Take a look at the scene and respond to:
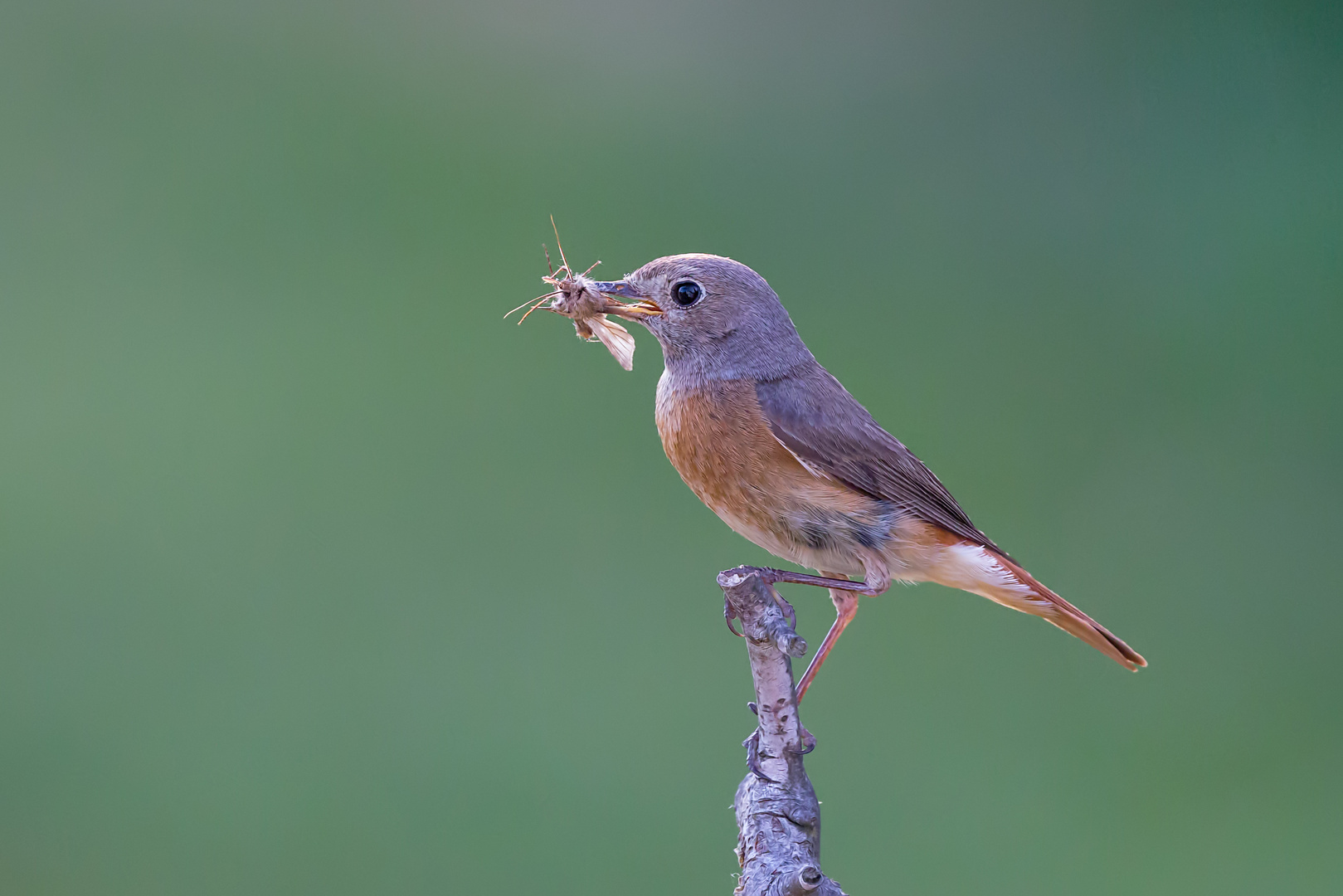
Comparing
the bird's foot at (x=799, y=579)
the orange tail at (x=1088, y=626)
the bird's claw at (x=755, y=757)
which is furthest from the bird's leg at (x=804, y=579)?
the orange tail at (x=1088, y=626)

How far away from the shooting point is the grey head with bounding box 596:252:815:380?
2615 mm

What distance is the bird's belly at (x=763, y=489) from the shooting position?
2422 millimetres

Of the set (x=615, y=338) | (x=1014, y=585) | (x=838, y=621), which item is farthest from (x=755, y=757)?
(x=615, y=338)

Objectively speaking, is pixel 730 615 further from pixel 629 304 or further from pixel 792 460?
pixel 629 304

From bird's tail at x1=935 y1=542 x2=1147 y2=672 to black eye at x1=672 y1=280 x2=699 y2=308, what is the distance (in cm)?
81

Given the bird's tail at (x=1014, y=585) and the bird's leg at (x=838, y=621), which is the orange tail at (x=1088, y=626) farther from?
the bird's leg at (x=838, y=621)

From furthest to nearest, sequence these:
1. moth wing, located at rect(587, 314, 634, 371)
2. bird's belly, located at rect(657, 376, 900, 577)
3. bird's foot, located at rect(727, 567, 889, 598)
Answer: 1. moth wing, located at rect(587, 314, 634, 371)
2. bird's belly, located at rect(657, 376, 900, 577)
3. bird's foot, located at rect(727, 567, 889, 598)

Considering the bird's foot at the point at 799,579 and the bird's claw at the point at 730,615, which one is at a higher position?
the bird's foot at the point at 799,579

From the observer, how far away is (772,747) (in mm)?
2102

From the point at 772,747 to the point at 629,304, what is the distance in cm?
107

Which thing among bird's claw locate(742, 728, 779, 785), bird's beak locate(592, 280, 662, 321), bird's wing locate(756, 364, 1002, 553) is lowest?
bird's claw locate(742, 728, 779, 785)

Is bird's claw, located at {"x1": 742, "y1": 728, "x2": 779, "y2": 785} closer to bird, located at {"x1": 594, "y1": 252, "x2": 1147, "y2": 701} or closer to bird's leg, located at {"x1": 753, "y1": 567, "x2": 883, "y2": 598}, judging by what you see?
bird, located at {"x1": 594, "y1": 252, "x2": 1147, "y2": 701}

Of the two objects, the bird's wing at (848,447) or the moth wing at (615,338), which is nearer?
the bird's wing at (848,447)

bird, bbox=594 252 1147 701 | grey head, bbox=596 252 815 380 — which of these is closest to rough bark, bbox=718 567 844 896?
bird, bbox=594 252 1147 701
